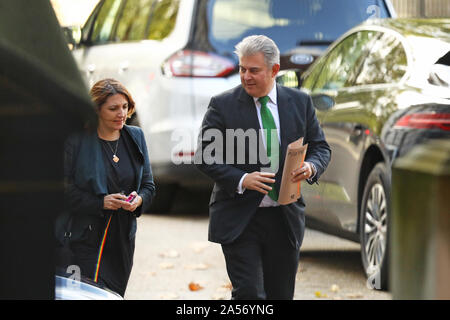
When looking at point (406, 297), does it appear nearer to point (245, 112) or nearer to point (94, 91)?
point (245, 112)

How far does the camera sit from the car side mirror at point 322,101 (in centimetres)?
728

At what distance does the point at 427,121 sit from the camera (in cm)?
583

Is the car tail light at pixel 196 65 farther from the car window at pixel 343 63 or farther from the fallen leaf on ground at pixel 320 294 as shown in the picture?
the fallen leaf on ground at pixel 320 294

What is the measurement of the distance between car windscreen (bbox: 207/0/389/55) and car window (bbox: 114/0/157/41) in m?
0.71

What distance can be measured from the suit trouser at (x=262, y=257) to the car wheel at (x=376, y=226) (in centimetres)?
194

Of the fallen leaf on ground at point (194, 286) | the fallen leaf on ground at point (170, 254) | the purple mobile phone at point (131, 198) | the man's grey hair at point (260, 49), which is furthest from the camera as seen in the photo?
the fallen leaf on ground at point (170, 254)

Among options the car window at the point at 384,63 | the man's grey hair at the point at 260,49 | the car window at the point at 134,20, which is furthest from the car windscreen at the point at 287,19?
the man's grey hair at the point at 260,49

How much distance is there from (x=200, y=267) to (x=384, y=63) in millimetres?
2148

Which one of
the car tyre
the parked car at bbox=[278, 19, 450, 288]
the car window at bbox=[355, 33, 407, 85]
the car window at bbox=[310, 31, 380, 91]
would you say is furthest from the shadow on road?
the car tyre

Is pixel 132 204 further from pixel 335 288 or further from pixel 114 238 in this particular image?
pixel 335 288

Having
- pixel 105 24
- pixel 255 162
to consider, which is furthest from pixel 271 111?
pixel 105 24

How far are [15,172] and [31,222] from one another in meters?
0.09

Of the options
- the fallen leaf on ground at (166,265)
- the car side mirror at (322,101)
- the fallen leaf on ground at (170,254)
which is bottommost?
the fallen leaf on ground at (170,254)
